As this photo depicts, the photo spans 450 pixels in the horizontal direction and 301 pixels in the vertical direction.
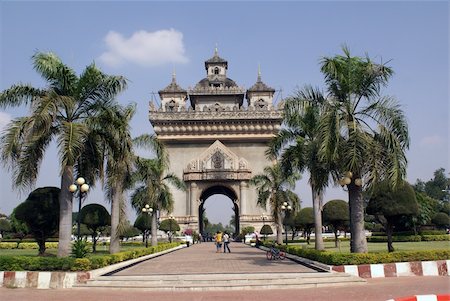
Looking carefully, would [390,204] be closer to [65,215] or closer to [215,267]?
[215,267]

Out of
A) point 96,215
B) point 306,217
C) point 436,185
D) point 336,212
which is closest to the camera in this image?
point 96,215

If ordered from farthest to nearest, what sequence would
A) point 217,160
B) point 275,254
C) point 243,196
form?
point 217,160
point 243,196
point 275,254

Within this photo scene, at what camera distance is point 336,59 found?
16.2 m

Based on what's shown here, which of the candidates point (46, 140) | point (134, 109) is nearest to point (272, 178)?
point (134, 109)

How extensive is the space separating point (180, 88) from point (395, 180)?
5135cm

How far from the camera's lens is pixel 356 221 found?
15672 mm

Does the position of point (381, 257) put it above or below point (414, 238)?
above

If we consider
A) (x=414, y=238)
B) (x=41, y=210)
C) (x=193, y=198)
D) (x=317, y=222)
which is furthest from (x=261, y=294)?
(x=193, y=198)

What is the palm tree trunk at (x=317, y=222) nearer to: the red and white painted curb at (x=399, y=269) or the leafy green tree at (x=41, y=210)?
the red and white painted curb at (x=399, y=269)

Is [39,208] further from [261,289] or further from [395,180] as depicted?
[395,180]

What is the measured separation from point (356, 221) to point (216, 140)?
41598 millimetres

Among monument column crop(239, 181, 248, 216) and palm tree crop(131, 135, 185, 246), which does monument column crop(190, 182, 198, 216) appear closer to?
monument column crop(239, 181, 248, 216)

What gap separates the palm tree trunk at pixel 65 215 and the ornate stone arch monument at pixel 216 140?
3871 cm

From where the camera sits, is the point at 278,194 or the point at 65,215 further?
the point at 278,194
